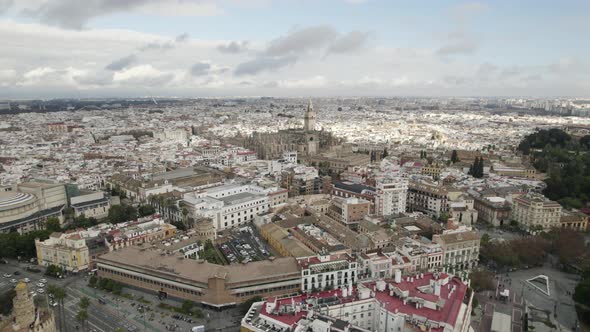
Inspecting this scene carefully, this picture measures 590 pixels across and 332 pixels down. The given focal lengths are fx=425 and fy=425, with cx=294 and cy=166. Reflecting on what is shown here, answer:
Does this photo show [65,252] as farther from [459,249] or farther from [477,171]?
[477,171]

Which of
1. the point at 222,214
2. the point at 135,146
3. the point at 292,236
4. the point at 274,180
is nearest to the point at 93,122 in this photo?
the point at 135,146

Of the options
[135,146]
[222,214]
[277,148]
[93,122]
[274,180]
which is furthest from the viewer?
[93,122]

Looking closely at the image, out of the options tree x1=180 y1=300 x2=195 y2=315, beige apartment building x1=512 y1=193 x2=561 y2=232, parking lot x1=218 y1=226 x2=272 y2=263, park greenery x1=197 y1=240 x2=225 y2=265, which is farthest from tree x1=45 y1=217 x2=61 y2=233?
beige apartment building x1=512 y1=193 x2=561 y2=232

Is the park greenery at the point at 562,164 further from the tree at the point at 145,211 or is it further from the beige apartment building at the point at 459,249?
the tree at the point at 145,211

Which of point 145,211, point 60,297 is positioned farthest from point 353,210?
point 60,297

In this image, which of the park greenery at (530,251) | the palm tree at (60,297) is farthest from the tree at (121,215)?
the park greenery at (530,251)

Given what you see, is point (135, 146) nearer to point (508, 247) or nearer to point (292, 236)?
point (292, 236)

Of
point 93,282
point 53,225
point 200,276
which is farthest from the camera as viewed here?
point 53,225
